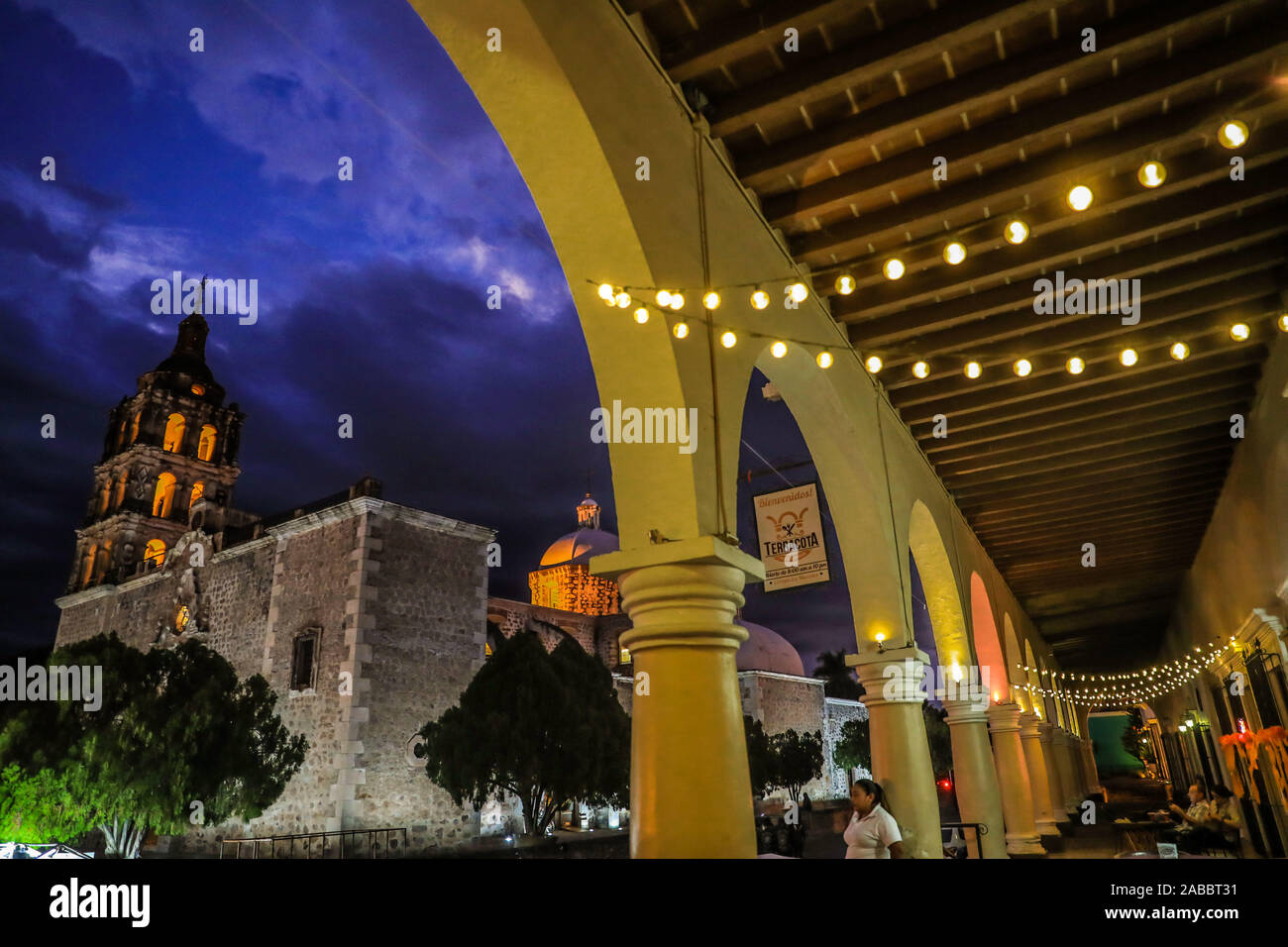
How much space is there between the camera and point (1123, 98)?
4.38 meters

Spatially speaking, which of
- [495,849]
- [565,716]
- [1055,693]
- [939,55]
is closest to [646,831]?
[939,55]

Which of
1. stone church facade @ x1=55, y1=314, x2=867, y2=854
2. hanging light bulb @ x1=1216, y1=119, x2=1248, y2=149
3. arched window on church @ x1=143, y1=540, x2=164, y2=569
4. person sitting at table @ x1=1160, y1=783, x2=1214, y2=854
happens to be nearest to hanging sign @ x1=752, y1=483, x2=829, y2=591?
hanging light bulb @ x1=1216, y1=119, x2=1248, y2=149

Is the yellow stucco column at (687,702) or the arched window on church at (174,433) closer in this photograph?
the yellow stucco column at (687,702)

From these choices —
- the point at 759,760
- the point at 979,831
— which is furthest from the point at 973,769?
the point at 759,760

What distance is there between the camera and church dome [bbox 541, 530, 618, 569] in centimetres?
3294

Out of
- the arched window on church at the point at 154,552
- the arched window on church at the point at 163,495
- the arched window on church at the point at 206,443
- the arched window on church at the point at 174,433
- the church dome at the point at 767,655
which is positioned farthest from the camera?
the church dome at the point at 767,655

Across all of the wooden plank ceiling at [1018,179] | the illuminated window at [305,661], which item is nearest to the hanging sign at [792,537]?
the wooden plank ceiling at [1018,179]

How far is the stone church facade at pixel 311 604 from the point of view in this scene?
16.3 metres

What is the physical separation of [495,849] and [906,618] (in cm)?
1264

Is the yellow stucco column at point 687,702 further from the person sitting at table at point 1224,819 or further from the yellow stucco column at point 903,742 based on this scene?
the person sitting at table at point 1224,819

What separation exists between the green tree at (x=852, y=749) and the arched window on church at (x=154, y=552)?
24698 mm

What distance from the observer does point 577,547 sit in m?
33.6

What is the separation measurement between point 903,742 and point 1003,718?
6412 mm

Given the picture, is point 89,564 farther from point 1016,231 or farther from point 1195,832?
point 1016,231
